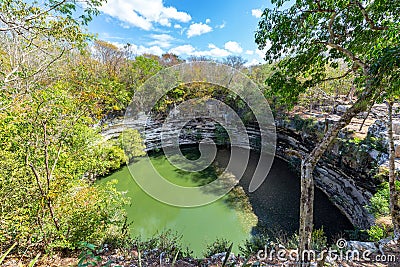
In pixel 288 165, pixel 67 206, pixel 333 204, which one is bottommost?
pixel 333 204

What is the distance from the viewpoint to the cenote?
216 inches

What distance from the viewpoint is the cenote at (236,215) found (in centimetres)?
549

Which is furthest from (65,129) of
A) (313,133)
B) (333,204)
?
(313,133)

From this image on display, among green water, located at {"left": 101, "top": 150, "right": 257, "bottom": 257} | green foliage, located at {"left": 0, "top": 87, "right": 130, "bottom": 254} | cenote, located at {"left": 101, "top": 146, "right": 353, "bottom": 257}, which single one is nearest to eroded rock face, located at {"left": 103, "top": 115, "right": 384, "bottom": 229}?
cenote, located at {"left": 101, "top": 146, "right": 353, "bottom": 257}

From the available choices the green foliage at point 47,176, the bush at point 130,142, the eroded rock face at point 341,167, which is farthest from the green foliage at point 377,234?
the bush at point 130,142

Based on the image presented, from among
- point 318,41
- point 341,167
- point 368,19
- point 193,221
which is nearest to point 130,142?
point 193,221

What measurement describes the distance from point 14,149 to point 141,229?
3955mm

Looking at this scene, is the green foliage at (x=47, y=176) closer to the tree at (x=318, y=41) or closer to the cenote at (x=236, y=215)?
the cenote at (x=236, y=215)

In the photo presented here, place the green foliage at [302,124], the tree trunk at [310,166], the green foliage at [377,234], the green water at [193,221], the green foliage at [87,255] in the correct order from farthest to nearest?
the green foliage at [302,124]
the green water at [193,221]
the green foliage at [377,234]
the tree trunk at [310,166]
the green foliage at [87,255]

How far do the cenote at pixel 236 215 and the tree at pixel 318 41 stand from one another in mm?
3432

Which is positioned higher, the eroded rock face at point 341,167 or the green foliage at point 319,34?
the green foliage at point 319,34

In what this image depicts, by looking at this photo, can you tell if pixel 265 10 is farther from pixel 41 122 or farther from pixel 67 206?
pixel 67 206

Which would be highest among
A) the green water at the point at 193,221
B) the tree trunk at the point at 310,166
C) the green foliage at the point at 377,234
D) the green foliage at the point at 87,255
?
the tree trunk at the point at 310,166

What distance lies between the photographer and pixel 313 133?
8.05 m
